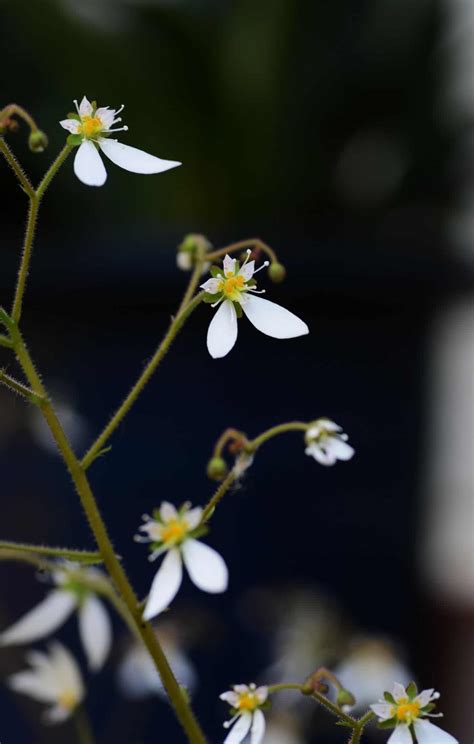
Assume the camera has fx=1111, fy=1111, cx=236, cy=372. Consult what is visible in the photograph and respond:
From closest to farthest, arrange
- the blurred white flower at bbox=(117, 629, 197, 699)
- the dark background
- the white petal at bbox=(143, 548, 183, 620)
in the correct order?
the white petal at bbox=(143, 548, 183, 620) → the blurred white flower at bbox=(117, 629, 197, 699) → the dark background

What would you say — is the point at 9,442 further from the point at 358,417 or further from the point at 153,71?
the point at 153,71

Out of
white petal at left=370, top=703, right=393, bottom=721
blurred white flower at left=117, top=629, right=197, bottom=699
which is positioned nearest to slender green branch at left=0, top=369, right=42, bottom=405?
white petal at left=370, top=703, right=393, bottom=721

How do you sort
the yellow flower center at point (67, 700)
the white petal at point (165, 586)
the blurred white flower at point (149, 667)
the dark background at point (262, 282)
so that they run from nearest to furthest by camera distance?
1. the white petal at point (165, 586)
2. the yellow flower center at point (67, 700)
3. the blurred white flower at point (149, 667)
4. the dark background at point (262, 282)

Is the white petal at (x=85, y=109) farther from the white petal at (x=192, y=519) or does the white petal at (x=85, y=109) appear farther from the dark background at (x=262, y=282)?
the dark background at (x=262, y=282)

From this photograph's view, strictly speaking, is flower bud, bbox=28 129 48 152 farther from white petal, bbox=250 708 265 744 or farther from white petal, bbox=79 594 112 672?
white petal, bbox=79 594 112 672

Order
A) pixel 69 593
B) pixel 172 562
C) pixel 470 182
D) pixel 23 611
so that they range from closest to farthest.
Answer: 1. pixel 172 562
2. pixel 69 593
3. pixel 23 611
4. pixel 470 182

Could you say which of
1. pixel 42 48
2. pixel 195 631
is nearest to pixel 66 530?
pixel 195 631

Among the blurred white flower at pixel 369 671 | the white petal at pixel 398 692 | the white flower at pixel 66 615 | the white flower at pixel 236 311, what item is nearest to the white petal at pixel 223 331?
the white flower at pixel 236 311
